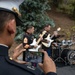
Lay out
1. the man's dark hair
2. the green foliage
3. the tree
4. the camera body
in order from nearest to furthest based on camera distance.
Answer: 1. the man's dark hair
2. the camera body
3. the tree
4. the green foliage

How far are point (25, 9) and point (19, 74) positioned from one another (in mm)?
12599

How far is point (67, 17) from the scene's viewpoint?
16875 millimetres

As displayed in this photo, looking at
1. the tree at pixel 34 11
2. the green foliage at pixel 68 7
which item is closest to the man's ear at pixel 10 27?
the tree at pixel 34 11

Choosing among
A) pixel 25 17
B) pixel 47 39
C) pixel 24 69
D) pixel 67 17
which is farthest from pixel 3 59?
pixel 67 17

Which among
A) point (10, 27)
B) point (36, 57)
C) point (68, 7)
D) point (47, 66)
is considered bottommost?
point (36, 57)

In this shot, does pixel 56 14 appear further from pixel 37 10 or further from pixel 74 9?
pixel 37 10

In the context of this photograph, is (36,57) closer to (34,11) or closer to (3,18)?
(3,18)

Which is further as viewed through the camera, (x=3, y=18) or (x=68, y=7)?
(x=68, y=7)

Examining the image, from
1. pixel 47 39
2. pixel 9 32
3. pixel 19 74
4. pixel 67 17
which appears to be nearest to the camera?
pixel 19 74

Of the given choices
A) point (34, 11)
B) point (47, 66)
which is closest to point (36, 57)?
point (47, 66)

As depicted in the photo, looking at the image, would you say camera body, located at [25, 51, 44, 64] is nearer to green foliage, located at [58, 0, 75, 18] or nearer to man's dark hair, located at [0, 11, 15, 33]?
man's dark hair, located at [0, 11, 15, 33]

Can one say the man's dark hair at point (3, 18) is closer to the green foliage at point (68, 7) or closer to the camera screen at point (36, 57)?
the camera screen at point (36, 57)

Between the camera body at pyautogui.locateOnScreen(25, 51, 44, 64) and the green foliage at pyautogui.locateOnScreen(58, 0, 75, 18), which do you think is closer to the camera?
the camera body at pyautogui.locateOnScreen(25, 51, 44, 64)

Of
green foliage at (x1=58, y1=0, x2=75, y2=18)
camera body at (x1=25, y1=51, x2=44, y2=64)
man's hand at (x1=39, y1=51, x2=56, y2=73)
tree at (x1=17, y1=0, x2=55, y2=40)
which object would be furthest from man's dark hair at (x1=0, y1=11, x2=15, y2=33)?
green foliage at (x1=58, y1=0, x2=75, y2=18)
